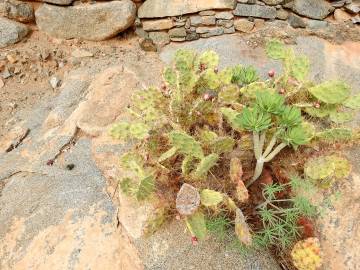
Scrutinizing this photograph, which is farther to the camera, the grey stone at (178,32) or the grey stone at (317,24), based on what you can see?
the grey stone at (178,32)

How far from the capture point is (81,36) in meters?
3.91

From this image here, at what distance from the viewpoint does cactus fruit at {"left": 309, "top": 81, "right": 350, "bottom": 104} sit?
7.73ft

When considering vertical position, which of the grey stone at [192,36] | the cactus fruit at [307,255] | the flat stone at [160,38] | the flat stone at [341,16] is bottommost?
the cactus fruit at [307,255]

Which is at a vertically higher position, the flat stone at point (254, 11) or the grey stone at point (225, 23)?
the flat stone at point (254, 11)

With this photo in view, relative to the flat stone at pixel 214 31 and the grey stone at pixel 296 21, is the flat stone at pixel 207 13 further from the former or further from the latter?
the grey stone at pixel 296 21

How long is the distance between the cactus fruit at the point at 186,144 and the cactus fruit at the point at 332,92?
80 cm

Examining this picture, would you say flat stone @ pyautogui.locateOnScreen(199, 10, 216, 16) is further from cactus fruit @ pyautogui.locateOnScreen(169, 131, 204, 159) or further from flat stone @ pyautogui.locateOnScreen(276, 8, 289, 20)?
cactus fruit @ pyautogui.locateOnScreen(169, 131, 204, 159)

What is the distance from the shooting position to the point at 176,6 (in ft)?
12.0

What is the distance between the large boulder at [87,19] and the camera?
376 centimetres

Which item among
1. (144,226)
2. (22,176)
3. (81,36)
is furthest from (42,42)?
(144,226)

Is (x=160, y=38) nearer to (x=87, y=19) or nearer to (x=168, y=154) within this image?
(x=87, y=19)

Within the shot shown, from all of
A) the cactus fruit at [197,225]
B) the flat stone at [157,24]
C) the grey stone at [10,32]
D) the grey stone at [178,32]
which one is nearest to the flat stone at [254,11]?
the grey stone at [178,32]

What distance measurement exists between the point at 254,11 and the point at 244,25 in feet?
0.47

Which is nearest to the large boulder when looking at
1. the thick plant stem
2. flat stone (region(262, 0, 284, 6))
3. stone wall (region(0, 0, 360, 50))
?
stone wall (region(0, 0, 360, 50))
